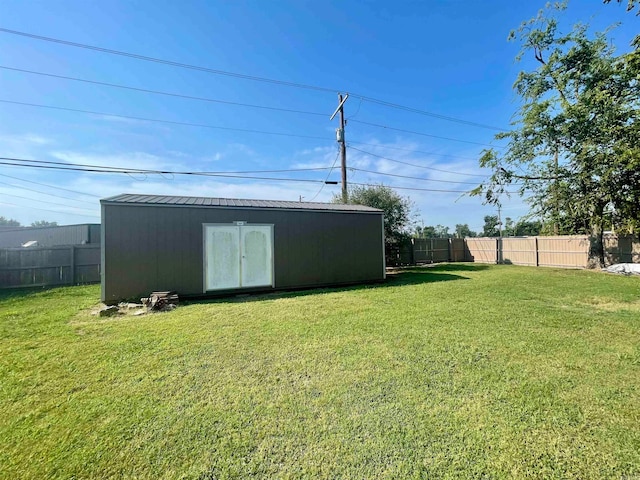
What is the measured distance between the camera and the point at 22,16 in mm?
6840

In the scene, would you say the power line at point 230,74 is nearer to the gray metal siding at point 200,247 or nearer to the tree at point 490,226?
the gray metal siding at point 200,247

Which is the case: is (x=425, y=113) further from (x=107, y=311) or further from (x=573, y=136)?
(x=107, y=311)

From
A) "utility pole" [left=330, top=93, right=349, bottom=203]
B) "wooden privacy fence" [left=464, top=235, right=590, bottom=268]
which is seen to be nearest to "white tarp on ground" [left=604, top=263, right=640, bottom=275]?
"wooden privacy fence" [left=464, top=235, right=590, bottom=268]

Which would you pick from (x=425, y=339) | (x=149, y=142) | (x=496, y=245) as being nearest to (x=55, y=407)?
(x=425, y=339)

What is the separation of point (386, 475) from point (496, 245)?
17.4m

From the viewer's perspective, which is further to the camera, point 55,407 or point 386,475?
point 55,407

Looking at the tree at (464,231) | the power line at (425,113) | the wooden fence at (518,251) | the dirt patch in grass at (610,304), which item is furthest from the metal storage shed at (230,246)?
the tree at (464,231)

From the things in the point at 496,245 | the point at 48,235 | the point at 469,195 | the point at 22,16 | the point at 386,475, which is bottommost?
the point at 386,475

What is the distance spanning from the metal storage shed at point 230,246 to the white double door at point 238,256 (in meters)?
0.02

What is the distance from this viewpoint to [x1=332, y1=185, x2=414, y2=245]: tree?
44.6 ft

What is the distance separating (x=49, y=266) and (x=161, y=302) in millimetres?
5703

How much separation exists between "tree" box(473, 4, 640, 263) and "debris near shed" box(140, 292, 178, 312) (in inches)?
525

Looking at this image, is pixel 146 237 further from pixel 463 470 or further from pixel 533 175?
pixel 533 175

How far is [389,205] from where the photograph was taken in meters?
13.6
